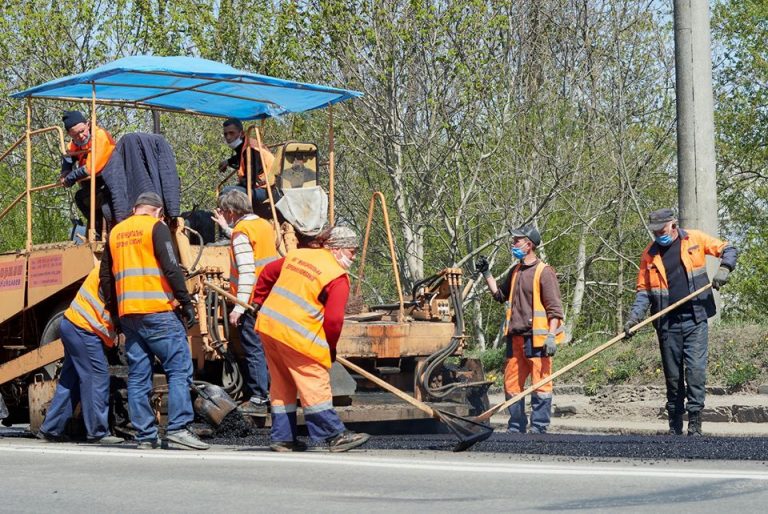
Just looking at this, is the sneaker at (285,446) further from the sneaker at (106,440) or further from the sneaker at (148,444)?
the sneaker at (106,440)

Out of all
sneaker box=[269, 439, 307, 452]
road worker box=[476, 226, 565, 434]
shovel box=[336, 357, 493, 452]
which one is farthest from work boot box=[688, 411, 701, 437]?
sneaker box=[269, 439, 307, 452]

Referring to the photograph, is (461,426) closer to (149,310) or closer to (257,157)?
(149,310)

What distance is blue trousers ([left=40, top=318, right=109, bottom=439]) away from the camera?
33.6ft

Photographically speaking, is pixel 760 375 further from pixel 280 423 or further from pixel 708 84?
pixel 280 423

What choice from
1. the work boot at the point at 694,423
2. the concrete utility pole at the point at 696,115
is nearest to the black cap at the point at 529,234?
the work boot at the point at 694,423

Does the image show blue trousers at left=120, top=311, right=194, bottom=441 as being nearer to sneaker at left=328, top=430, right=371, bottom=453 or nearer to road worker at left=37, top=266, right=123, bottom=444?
road worker at left=37, top=266, right=123, bottom=444

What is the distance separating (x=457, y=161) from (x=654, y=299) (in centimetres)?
1338

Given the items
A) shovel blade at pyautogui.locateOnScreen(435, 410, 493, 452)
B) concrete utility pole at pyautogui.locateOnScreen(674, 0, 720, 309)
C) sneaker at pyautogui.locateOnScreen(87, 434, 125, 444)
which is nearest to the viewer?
shovel blade at pyautogui.locateOnScreen(435, 410, 493, 452)

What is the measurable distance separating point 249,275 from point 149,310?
139cm

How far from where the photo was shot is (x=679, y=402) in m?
11.7

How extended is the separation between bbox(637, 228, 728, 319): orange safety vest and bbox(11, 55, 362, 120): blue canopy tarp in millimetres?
3011

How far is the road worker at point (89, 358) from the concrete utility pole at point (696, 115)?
6.92 meters

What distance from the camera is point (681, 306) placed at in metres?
11.8

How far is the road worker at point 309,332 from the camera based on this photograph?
8.91 meters
